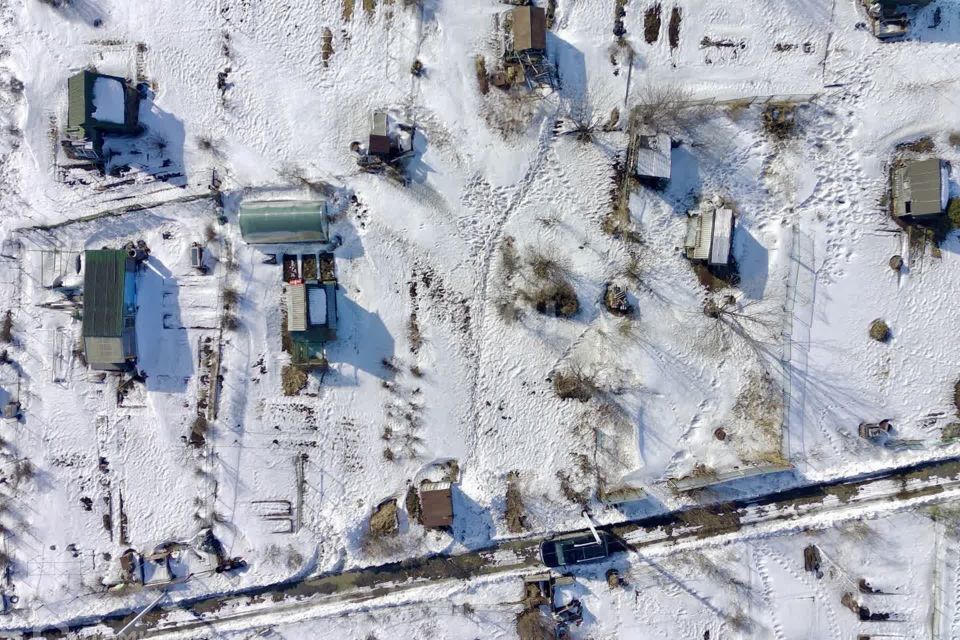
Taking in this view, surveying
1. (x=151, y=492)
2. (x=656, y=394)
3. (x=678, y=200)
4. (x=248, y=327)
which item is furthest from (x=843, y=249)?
(x=151, y=492)

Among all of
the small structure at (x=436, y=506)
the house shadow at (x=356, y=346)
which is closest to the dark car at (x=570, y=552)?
the small structure at (x=436, y=506)

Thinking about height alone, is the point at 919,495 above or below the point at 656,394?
below

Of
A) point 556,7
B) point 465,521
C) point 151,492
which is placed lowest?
point 465,521

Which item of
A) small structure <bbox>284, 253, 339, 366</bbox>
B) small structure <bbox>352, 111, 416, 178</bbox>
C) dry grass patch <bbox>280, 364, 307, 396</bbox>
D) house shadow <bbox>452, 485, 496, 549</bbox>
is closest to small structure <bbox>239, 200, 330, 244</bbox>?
small structure <bbox>284, 253, 339, 366</bbox>

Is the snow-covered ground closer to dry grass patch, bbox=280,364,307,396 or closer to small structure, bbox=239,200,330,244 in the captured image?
dry grass patch, bbox=280,364,307,396

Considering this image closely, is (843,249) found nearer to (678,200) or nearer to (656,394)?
(678,200)

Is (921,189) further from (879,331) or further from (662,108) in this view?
(662,108)

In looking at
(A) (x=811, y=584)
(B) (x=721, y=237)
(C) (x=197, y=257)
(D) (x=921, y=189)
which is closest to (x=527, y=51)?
(B) (x=721, y=237)
